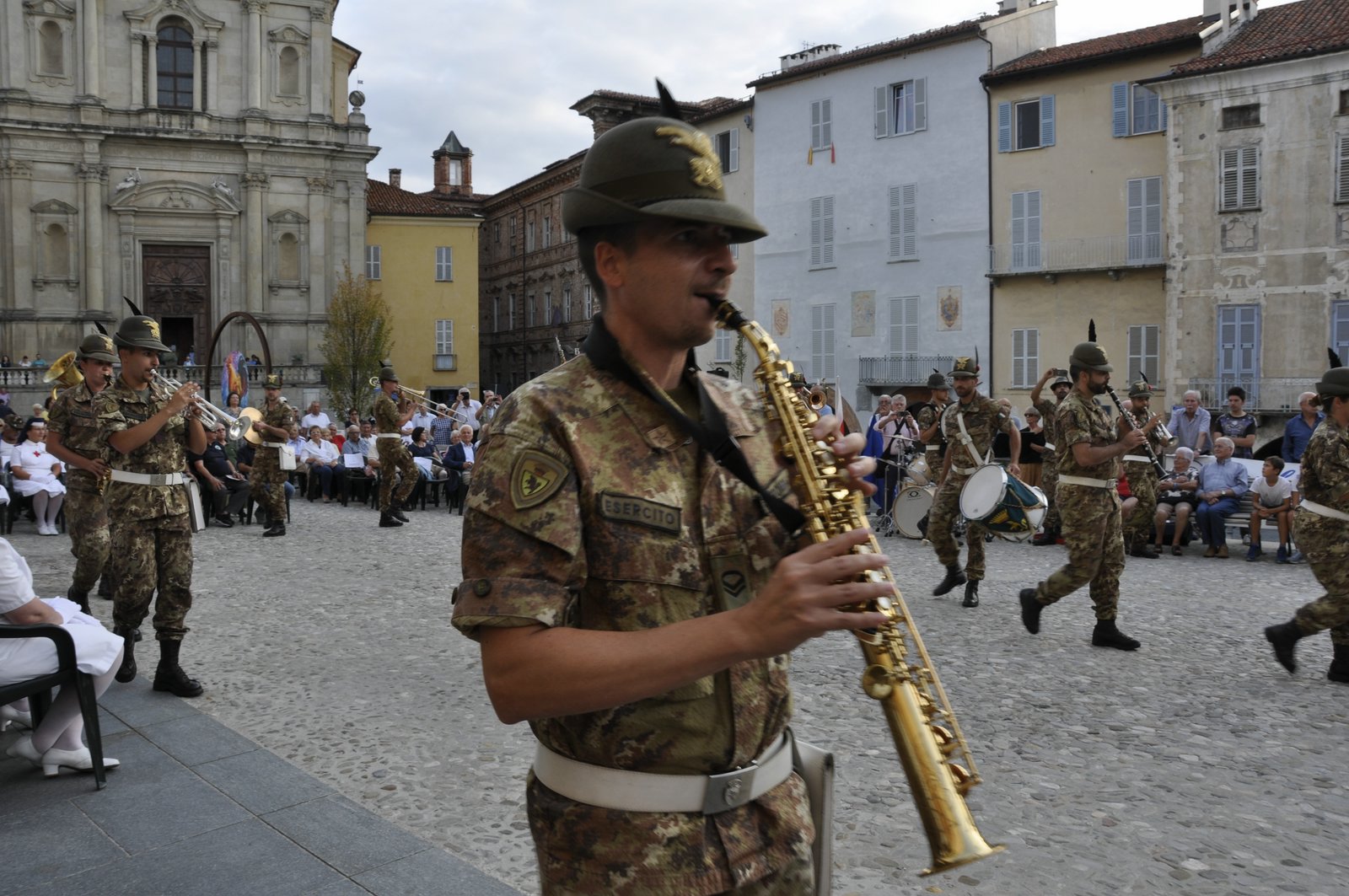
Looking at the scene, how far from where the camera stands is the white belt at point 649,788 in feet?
6.07

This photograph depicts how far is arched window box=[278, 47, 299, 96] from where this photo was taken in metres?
44.3

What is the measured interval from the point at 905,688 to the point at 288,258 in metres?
46.3

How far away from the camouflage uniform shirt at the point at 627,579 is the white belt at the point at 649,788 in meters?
0.02

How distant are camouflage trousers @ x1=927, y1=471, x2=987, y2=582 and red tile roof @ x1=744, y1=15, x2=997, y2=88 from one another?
24.5 m

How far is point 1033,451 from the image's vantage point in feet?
52.4

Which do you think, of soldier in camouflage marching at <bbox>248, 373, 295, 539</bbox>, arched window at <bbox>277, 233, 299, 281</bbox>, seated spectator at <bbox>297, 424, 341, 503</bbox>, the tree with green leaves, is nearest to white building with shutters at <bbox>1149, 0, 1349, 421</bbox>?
seated spectator at <bbox>297, 424, 341, 503</bbox>

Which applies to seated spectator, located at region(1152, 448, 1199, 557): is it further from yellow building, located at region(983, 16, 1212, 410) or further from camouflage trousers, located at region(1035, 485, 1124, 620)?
yellow building, located at region(983, 16, 1212, 410)

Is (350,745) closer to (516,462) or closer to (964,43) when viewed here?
(516,462)

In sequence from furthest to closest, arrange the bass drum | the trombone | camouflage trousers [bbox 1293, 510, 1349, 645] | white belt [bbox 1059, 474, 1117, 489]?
the trombone, the bass drum, white belt [bbox 1059, 474, 1117, 489], camouflage trousers [bbox 1293, 510, 1349, 645]

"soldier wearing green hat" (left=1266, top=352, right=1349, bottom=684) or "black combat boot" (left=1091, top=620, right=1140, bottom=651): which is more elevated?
"soldier wearing green hat" (left=1266, top=352, right=1349, bottom=684)

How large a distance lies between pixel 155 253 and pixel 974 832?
46836 millimetres

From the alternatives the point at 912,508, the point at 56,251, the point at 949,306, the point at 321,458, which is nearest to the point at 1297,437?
the point at 912,508

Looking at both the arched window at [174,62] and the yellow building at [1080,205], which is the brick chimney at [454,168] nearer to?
the arched window at [174,62]

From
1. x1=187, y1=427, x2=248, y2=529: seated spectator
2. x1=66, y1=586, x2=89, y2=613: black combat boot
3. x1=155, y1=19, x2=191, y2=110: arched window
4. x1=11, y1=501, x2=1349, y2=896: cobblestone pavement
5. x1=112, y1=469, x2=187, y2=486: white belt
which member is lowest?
x1=11, y1=501, x2=1349, y2=896: cobblestone pavement
